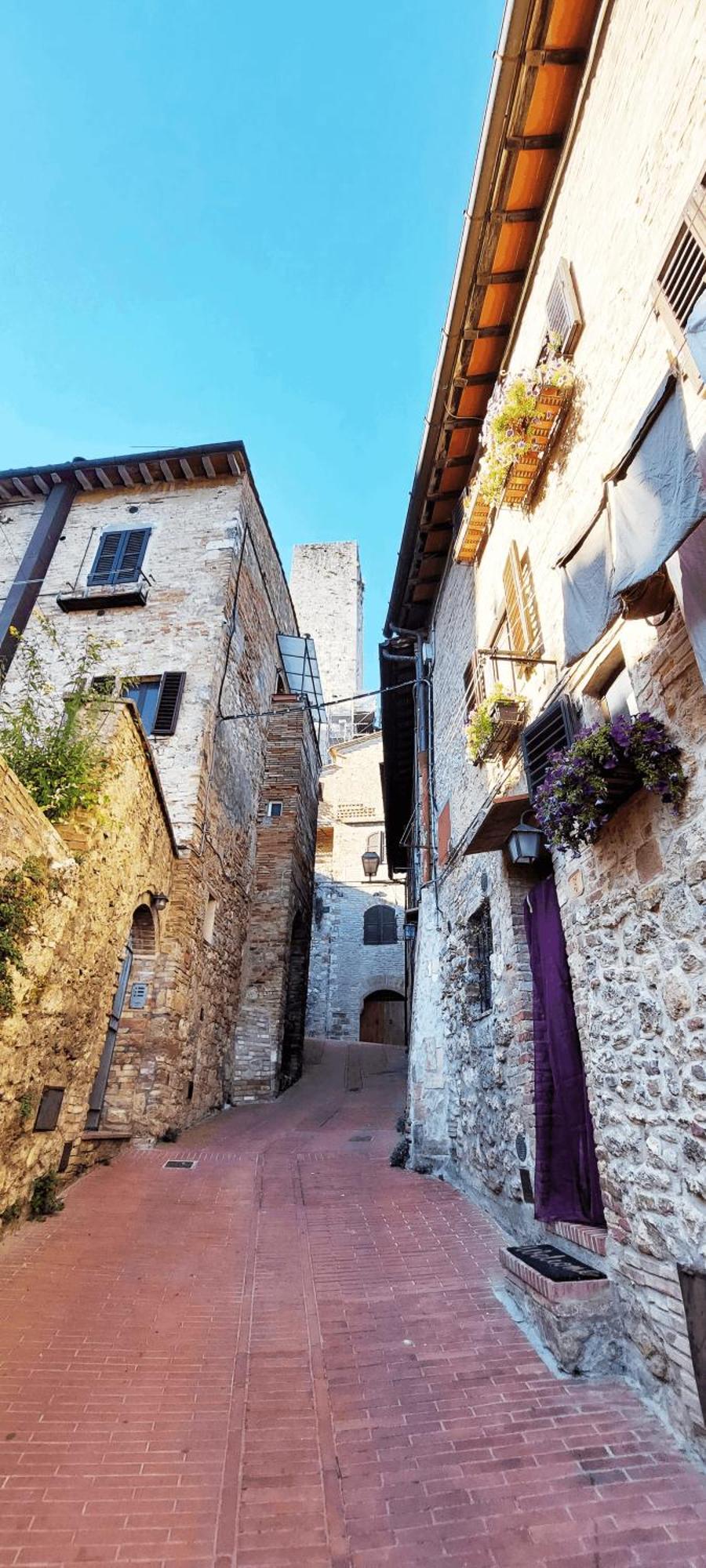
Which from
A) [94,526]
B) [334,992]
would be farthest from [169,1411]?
[334,992]

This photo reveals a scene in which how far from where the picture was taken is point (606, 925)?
3.86 meters

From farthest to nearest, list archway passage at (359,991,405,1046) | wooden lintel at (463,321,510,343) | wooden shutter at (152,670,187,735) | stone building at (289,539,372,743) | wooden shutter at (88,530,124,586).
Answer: stone building at (289,539,372,743) < archway passage at (359,991,405,1046) < wooden shutter at (88,530,124,586) < wooden shutter at (152,670,187,735) < wooden lintel at (463,321,510,343)

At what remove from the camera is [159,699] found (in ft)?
36.5

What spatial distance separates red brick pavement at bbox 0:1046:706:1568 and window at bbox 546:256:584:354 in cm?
672

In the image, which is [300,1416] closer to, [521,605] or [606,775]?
[606,775]

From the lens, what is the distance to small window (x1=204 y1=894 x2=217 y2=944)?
35.7ft

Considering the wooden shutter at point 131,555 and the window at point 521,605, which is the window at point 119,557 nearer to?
the wooden shutter at point 131,555

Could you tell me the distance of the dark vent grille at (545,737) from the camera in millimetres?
4466

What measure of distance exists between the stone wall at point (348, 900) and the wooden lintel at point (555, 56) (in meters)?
18.0

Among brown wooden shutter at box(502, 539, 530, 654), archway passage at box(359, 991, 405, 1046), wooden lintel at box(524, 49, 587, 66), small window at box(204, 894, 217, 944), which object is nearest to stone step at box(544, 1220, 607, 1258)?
brown wooden shutter at box(502, 539, 530, 654)

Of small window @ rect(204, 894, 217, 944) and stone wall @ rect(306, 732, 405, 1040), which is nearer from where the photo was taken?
small window @ rect(204, 894, 217, 944)

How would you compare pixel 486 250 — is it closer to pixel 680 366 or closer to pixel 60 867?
pixel 680 366

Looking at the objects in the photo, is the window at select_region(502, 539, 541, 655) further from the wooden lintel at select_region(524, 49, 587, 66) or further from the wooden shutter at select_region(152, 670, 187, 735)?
the wooden shutter at select_region(152, 670, 187, 735)

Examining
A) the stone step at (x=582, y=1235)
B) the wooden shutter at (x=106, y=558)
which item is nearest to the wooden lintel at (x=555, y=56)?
the stone step at (x=582, y=1235)
